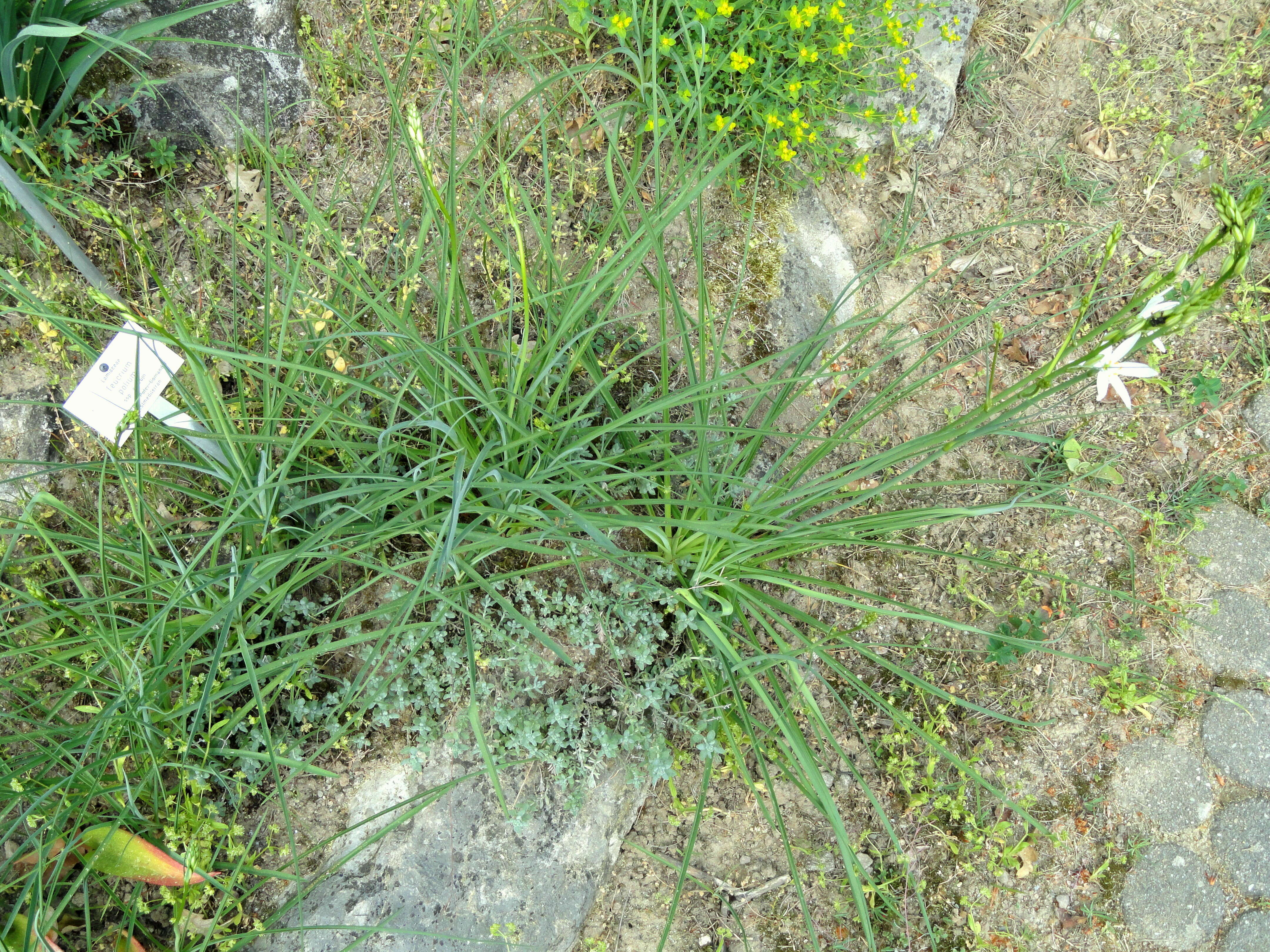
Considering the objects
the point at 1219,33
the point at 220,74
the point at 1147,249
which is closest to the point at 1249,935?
the point at 1147,249

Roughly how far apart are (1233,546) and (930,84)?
5.92 ft

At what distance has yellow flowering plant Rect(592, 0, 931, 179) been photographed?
2025 millimetres

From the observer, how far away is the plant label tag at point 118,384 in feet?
5.62

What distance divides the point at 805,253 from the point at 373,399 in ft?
4.53

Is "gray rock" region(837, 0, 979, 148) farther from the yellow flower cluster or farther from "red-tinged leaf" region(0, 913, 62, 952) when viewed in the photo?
"red-tinged leaf" region(0, 913, 62, 952)

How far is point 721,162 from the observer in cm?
136

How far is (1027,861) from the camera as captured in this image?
2225mm

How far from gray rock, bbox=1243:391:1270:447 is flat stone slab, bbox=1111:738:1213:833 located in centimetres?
107

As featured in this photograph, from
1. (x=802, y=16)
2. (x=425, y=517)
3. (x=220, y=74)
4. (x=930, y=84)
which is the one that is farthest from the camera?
(x=930, y=84)

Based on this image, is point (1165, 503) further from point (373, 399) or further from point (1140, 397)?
point (373, 399)

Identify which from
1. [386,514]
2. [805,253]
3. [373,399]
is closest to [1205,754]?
[805,253]

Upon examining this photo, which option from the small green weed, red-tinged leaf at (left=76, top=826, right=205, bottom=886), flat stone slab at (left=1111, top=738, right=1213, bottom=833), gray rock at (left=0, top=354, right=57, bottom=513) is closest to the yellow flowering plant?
the small green weed

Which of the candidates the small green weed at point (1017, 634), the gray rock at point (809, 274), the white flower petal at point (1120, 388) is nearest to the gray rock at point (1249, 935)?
the small green weed at point (1017, 634)

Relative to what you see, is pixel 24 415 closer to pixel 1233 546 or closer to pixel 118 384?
pixel 118 384
